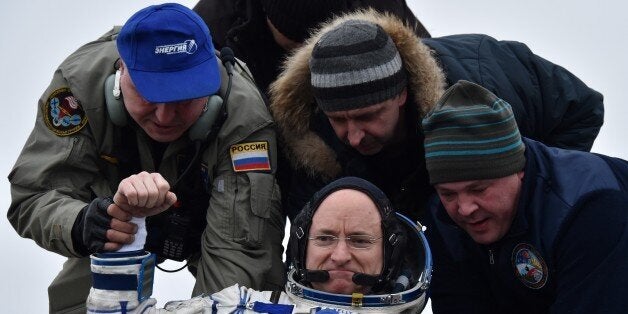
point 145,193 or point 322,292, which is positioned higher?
point 145,193

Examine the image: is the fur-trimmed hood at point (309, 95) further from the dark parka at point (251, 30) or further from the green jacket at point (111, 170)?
the dark parka at point (251, 30)

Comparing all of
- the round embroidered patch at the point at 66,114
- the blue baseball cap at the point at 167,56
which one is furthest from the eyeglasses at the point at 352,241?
the round embroidered patch at the point at 66,114

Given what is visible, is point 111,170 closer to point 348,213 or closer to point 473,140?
point 348,213

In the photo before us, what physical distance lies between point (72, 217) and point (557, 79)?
6.44 feet

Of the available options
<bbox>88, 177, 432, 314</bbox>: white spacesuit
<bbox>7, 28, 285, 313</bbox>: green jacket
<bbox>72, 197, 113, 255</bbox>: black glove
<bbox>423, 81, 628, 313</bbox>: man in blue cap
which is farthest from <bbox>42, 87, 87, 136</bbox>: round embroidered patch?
<bbox>423, 81, 628, 313</bbox>: man in blue cap

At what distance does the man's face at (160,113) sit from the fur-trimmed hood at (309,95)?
42 cm

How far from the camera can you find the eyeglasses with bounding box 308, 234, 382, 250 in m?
4.32

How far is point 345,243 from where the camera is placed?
4.31 metres

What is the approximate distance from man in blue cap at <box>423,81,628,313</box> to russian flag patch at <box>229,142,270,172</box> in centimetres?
70

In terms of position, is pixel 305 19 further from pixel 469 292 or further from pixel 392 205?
pixel 469 292

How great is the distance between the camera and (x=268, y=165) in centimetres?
480

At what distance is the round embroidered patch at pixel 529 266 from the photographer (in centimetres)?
424

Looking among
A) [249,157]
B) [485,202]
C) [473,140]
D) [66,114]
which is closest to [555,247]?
[485,202]

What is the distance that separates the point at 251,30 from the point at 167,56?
0.92 m
